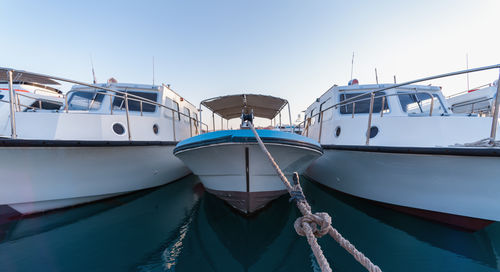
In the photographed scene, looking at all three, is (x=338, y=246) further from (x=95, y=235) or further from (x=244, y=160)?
(x=95, y=235)

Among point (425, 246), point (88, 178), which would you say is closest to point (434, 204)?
point (425, 246)

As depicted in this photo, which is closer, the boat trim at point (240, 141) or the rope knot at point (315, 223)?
the rope knot at point (315, 223)

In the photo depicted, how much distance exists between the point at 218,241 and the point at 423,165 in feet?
12.3

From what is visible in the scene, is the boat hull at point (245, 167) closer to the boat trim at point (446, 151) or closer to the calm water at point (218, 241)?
the calm water at point (218, 241)

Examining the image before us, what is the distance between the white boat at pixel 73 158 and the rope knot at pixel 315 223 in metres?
4.12

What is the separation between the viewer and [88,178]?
4105 mm

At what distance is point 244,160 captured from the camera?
3.23 meters

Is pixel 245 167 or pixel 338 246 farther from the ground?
pixel 245 167

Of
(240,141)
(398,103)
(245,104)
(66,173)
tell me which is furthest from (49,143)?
(398,103)

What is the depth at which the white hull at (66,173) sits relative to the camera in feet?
11.6

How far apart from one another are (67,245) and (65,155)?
5.80ft

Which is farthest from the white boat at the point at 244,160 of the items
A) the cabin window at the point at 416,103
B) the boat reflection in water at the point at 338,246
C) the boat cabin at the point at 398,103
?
the cabin window at the point at 416,103

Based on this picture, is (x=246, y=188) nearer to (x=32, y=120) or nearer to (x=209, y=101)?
(x=209, y=101)

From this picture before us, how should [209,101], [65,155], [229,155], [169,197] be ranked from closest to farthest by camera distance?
[229,155] < [65,155] < [169,197] < [209,101]
